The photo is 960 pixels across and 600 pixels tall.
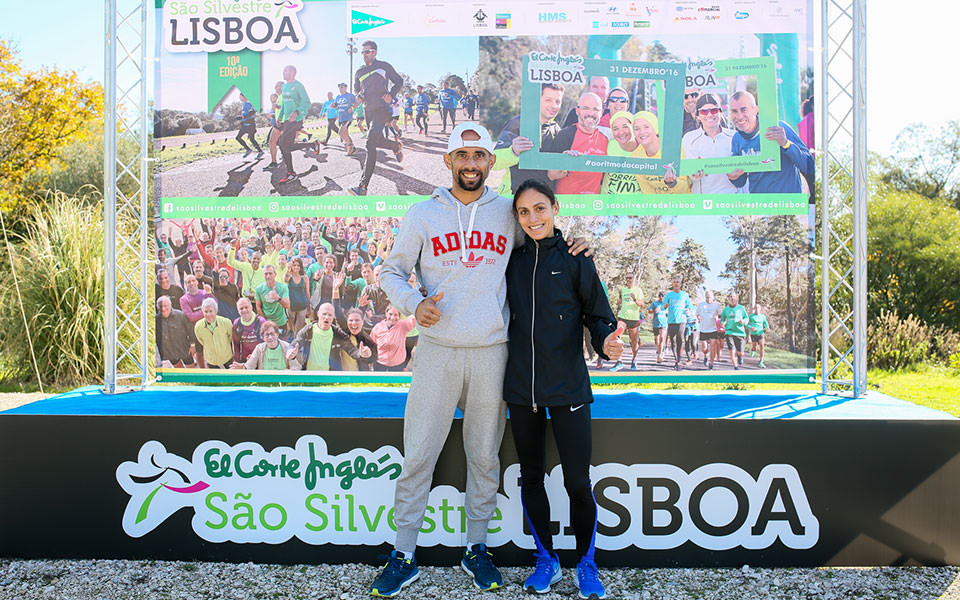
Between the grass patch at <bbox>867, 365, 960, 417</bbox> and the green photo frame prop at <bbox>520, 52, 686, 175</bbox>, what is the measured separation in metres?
3.00

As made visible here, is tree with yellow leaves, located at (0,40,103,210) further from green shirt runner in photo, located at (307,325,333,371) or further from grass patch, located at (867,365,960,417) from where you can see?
grass patch, located at (867,365,960,417)

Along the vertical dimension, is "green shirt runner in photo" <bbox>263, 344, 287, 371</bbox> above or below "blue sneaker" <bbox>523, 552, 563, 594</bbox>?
above

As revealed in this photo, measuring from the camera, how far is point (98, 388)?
378 cm

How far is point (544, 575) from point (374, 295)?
86.0 inches

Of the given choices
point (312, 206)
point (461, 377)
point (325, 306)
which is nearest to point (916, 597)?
point (461, 377)

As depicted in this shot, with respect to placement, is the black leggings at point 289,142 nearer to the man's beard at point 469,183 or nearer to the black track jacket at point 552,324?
the man's beard at point 469,183

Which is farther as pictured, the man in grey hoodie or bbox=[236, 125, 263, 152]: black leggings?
bbox=[236, 125, 263, 152]: black leggings

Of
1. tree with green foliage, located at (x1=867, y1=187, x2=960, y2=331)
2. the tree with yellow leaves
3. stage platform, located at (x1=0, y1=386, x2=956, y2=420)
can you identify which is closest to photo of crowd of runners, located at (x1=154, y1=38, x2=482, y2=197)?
stage platform, located at (x1=0, y1=386, x2=956, y2=420)

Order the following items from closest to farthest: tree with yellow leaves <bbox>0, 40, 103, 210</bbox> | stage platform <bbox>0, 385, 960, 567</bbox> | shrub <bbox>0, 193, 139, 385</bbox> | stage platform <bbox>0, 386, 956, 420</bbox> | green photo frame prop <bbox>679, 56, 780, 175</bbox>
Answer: stage platform <bbox>0, 385, 960, 567</bbox>, stage platform <bbox>0, 386, 956, 420</bbox>, green photo frame prop <bbox>679, 56, 780, 175</bbox>, shrub <bbox>0, 193, 139, 385</bbox>, tree with yellow leaves <bbox>0, 40, 103, 210</bbox>

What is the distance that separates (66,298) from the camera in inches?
240

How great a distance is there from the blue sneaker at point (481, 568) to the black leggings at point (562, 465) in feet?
0.63

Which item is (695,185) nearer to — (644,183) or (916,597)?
(644,183)

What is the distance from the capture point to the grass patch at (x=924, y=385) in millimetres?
6121

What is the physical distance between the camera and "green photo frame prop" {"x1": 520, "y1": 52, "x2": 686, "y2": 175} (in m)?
4.11
